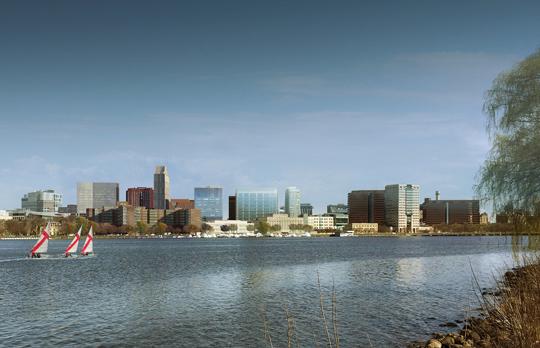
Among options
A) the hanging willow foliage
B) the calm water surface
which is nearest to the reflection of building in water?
the calm water surface

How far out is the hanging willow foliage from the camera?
34250 millimetres

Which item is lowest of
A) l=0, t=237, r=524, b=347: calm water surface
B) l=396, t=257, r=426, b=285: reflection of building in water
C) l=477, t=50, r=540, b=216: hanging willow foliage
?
l=396, t=257, r=426, b=285: reflection of building in water

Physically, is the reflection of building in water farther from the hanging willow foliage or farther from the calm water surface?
the hanging willow foliage

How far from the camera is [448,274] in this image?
71.0 m

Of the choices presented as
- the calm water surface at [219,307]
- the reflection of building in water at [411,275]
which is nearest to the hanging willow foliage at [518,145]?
the calm water surface at [219,307]

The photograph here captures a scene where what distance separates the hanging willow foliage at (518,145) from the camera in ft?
112

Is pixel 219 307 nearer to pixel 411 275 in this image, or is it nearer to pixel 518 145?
pixel 518 145

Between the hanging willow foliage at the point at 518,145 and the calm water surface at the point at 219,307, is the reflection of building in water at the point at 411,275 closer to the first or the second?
the calm water surface at the point at 219,307

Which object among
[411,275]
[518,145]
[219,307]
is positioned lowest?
[411,275]

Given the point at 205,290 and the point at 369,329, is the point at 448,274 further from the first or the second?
the point at 369,329

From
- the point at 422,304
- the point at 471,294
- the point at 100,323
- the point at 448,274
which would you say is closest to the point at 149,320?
the point at 100,323

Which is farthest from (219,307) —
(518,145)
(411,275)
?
(411,275)

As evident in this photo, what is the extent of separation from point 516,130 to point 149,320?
29505 mm

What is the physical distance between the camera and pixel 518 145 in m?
35.2
